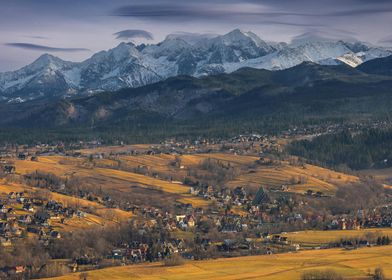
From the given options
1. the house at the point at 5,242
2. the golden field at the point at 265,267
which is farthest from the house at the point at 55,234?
the golden field at the point at 265,267

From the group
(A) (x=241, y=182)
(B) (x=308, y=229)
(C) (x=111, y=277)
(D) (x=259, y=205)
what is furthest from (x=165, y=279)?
(A) (x=241, y=182)

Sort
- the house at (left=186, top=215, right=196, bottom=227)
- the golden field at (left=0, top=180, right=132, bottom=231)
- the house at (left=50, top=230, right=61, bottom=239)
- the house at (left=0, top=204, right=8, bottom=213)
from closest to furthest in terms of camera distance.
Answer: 1. the house at (left=50, top=230, right=61, bottom=239)
2. the golden field at (left=0, top=180, right=132, bottom=231)
3. the house at (left=0, top=204, right=8, bottom=213)
4. the house at (left=186, top=215, right=196, bottom=227)

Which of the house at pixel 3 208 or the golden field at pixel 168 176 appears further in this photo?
the golden field at pixel 168 176

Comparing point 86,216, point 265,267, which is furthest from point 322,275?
point 86,216

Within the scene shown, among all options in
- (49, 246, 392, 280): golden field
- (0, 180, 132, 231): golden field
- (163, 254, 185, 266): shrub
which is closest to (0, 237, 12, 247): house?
(0, 180, 132, 231): golden field

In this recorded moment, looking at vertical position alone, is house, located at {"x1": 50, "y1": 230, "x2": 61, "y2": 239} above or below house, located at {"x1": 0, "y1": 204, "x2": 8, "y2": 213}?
below

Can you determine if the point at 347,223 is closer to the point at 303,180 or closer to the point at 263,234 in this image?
the point at 263,234

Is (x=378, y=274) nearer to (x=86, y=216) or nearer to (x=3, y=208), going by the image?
(x=86, y=216)

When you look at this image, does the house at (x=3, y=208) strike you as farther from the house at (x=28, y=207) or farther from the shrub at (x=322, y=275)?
the shrub at (x=322, y=275)

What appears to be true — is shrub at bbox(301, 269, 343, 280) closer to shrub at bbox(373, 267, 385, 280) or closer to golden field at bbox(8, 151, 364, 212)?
shrub at bbox(373, 267, 385, 280)
